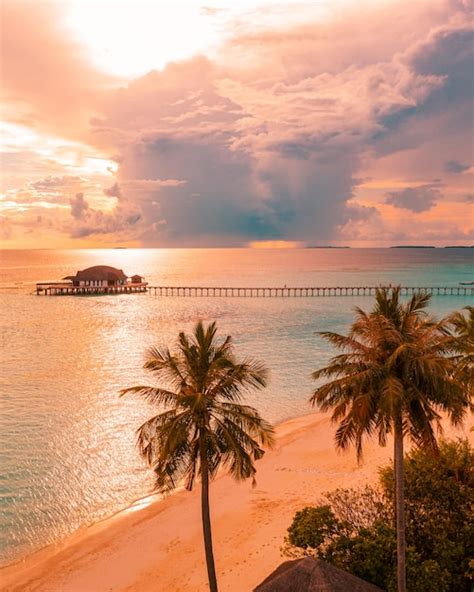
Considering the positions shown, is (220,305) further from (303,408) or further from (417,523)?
(417,523)

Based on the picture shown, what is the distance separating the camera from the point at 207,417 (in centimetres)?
1612

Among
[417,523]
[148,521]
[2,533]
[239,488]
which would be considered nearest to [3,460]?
[2,533]

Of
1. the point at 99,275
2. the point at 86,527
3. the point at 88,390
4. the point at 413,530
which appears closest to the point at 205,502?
the point at 413,530

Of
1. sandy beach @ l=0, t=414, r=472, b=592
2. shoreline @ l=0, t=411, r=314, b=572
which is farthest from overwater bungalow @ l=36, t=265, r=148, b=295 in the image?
shoreline @ l=0, t=411, r=314, b=572

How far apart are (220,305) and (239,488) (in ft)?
300

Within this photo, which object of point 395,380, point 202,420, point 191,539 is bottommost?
point 191,539

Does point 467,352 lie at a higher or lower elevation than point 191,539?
higher

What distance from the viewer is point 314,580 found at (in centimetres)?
1558

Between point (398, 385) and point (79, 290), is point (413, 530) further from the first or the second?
point (79, 290)

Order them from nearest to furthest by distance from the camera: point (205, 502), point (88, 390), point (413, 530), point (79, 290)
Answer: point (205, 502) < point (413, 530) < point (88, 390) < point (79, 290)

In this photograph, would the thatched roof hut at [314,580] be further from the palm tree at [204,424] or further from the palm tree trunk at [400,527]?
the palm tree at [204,424]

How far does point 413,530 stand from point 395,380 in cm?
735

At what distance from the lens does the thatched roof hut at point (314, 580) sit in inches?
610

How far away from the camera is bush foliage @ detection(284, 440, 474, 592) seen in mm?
17125
